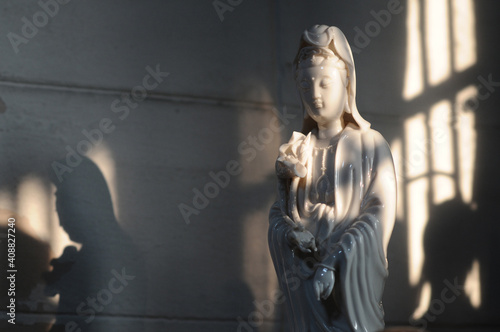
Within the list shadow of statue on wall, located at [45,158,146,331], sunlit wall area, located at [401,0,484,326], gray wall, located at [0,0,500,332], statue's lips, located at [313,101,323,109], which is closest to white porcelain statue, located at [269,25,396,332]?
statue's lips, located at [313,101,323,109]

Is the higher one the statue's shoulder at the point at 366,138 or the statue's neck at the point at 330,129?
the statue's neck at the point at 330,129

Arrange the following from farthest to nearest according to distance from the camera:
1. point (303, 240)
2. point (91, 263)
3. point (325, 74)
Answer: point (91, 263) < point (325, 74) < point (303, 240)

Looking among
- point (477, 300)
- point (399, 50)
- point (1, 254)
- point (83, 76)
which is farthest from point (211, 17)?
point (477, 300)

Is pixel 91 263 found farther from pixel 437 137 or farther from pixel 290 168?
pixel 437 137

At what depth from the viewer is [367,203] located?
371cm

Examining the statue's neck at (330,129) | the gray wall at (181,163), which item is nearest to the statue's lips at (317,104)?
the statue's neck at (330,129)

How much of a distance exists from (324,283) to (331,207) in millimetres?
430

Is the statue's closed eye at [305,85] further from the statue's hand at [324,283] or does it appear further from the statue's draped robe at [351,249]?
the statue's hand at [324,283]

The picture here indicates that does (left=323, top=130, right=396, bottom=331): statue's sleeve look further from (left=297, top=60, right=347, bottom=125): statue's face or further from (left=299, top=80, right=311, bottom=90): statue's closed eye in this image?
(left=299, top=80, right=311, bottom=90): statue's closed eye

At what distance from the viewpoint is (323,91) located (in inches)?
152

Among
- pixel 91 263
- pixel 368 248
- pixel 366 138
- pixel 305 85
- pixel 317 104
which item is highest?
pixel 305 85

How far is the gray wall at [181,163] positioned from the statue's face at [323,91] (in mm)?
1488

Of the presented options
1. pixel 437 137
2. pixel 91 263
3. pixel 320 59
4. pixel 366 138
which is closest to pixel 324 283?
pixel 366 138

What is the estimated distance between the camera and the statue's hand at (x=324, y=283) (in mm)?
3525
